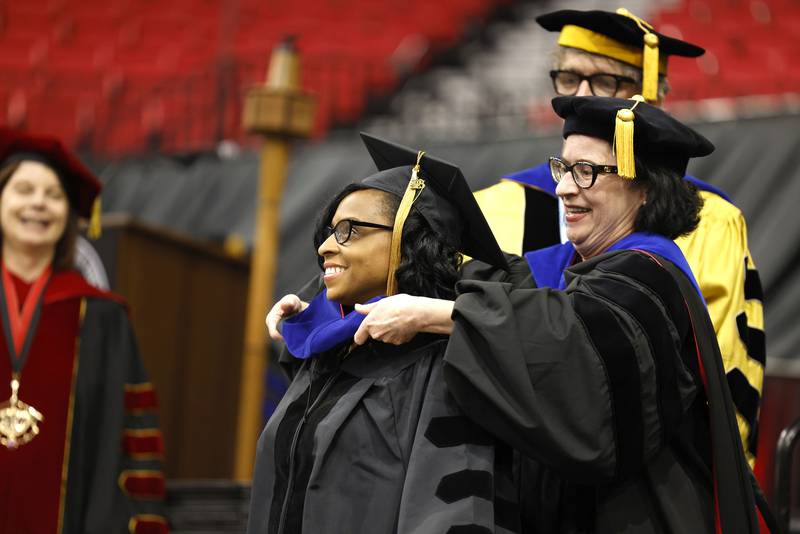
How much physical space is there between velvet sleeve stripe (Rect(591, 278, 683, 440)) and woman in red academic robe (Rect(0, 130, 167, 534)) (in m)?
2.31

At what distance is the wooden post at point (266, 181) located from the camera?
578cm

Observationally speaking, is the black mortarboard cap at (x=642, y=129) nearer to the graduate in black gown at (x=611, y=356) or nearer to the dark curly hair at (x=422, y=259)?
the graduate in black gown at (x=611, y=356)

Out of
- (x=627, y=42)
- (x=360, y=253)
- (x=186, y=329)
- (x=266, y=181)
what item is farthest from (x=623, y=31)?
(x=186, y=329)

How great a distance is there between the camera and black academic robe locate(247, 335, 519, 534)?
7.79 ft

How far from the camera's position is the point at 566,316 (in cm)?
238

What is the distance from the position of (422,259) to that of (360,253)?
0.46 feet

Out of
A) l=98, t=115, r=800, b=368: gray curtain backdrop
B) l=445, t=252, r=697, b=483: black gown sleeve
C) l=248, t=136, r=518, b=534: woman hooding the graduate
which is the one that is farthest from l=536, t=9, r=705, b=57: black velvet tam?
l=98, t=115, r=800, b=368: gray curtain backdrop

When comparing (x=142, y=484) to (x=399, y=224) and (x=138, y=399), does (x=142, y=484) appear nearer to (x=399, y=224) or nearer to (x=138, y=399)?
(x=138, y=399)

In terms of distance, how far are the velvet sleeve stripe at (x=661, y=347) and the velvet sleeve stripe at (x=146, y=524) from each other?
228 cm

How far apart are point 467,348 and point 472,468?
0.83ft

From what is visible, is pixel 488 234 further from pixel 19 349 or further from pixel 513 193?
pixel 19 349

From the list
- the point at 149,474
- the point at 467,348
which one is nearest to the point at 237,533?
the point at 149,474

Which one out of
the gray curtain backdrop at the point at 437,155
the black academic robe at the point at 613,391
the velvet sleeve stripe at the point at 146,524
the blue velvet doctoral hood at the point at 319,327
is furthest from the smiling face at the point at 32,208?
the gray curtain backdrop at the point at 437,155

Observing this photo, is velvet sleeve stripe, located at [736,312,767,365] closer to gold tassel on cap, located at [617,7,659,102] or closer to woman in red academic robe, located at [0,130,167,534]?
gold tassel on cap, located at [617,7,659,102]
